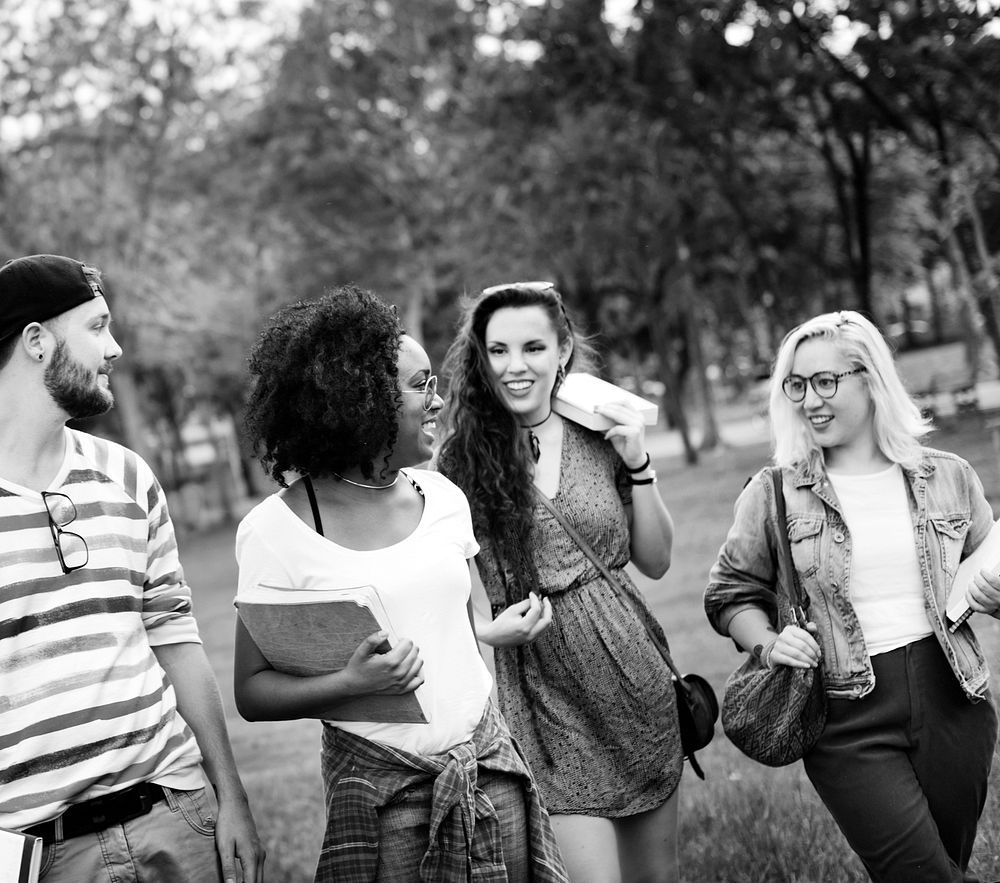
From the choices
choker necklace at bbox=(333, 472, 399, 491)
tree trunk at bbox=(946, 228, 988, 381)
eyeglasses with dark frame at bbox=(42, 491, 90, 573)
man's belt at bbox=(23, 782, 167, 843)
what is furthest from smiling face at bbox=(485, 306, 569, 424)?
tree trunk at bbox=(946, 228, 988, 381)

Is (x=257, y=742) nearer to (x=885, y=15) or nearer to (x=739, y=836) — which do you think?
(x=739, y=836)

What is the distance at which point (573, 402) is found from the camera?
3.83 m

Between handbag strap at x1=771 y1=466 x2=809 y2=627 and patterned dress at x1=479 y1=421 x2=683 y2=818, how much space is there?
0.49 meters

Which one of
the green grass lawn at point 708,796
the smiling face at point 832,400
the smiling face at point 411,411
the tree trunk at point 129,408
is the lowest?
the green grass lawn at point 708,796

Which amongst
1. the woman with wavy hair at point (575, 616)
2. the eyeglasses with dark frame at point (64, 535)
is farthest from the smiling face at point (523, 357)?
the eyeglasses with dark frame at point (64, 535)

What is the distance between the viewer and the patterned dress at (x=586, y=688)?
362 cm

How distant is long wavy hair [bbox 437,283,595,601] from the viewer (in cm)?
366

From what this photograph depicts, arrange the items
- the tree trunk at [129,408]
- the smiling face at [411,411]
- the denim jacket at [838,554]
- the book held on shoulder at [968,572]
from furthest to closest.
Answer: the tree trunk at [129,408], the denim jacket at [838,554], the book held on shoulder at [968,572], the smiling face at [411,411]

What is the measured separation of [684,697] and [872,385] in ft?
3.76

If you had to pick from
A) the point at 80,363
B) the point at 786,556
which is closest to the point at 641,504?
the point at 786,556

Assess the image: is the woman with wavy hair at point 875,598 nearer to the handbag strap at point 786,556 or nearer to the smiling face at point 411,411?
the handbag strap at point 786,556

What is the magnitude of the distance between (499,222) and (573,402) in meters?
18.3

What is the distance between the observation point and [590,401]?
381cm

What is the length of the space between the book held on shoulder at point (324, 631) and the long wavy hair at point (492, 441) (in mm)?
999
